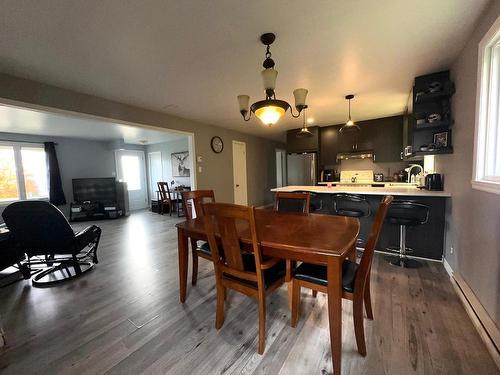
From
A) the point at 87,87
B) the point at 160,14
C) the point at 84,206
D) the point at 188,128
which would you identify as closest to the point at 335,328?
the point at 160,14

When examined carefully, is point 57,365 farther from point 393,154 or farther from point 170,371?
point 393,154

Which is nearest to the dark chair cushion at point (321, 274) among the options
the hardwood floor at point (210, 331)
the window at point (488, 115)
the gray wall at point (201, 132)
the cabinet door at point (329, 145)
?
the hardwood floor at point (210, 331)

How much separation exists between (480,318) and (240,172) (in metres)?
5.05

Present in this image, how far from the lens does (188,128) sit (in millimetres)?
4367

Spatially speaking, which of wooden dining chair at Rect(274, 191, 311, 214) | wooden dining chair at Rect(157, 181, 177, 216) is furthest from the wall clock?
wooden dining chair at Rect(274, 191, 311, 214)

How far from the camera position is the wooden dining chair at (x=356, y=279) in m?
1.26

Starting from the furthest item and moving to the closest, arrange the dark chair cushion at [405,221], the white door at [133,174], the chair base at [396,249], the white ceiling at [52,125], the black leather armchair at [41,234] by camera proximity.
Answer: the white door at [133,174] < the white ceiling at [52,125] < the chair base at [396,249] < the dark chair cushion at [405,221] < the black leather armchair at [41,234]

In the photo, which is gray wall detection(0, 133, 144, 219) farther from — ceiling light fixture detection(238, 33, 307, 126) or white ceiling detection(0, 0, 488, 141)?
ceiling light fixture detection(238, 33, 307, 126)

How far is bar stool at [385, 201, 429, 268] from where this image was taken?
247cm

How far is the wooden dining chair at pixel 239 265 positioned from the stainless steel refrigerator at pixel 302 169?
4.11 meters

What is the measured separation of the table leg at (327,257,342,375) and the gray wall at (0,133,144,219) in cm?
716

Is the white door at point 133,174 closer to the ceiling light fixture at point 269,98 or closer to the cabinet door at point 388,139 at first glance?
the ceiling light fixture at point 269,98

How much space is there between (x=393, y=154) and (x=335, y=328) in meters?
4.71

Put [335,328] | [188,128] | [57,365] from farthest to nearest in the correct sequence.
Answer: [188,128] < [57,365] < [335,328]
